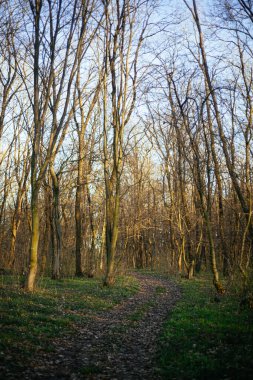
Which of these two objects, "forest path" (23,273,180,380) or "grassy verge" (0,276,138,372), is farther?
"grassy verge" (0,276,138,372)

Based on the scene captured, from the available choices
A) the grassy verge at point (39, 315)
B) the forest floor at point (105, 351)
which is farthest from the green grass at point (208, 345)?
the grassy verge at point (39, 315)

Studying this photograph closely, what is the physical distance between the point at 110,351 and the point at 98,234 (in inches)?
979

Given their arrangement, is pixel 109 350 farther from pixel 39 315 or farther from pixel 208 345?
pixel 39 315

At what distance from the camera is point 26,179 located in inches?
1016

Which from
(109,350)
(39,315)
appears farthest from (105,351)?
(39,315)

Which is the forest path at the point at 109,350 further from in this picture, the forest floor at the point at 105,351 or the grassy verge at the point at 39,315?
the grassy verge at the point at 39,315

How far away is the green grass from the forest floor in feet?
1.05

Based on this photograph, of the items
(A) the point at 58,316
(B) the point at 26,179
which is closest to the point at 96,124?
(B) the point at 26,179

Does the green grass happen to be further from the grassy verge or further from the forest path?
the grassy verge

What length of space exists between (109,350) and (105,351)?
11cm

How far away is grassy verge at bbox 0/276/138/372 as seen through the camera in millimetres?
6004

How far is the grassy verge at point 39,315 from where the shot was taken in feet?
19.7

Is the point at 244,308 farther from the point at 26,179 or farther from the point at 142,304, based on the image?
the point at 26,179

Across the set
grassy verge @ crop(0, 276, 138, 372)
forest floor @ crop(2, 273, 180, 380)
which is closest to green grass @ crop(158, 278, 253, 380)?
forest floor @ crop(2, 273, 180, 380)
